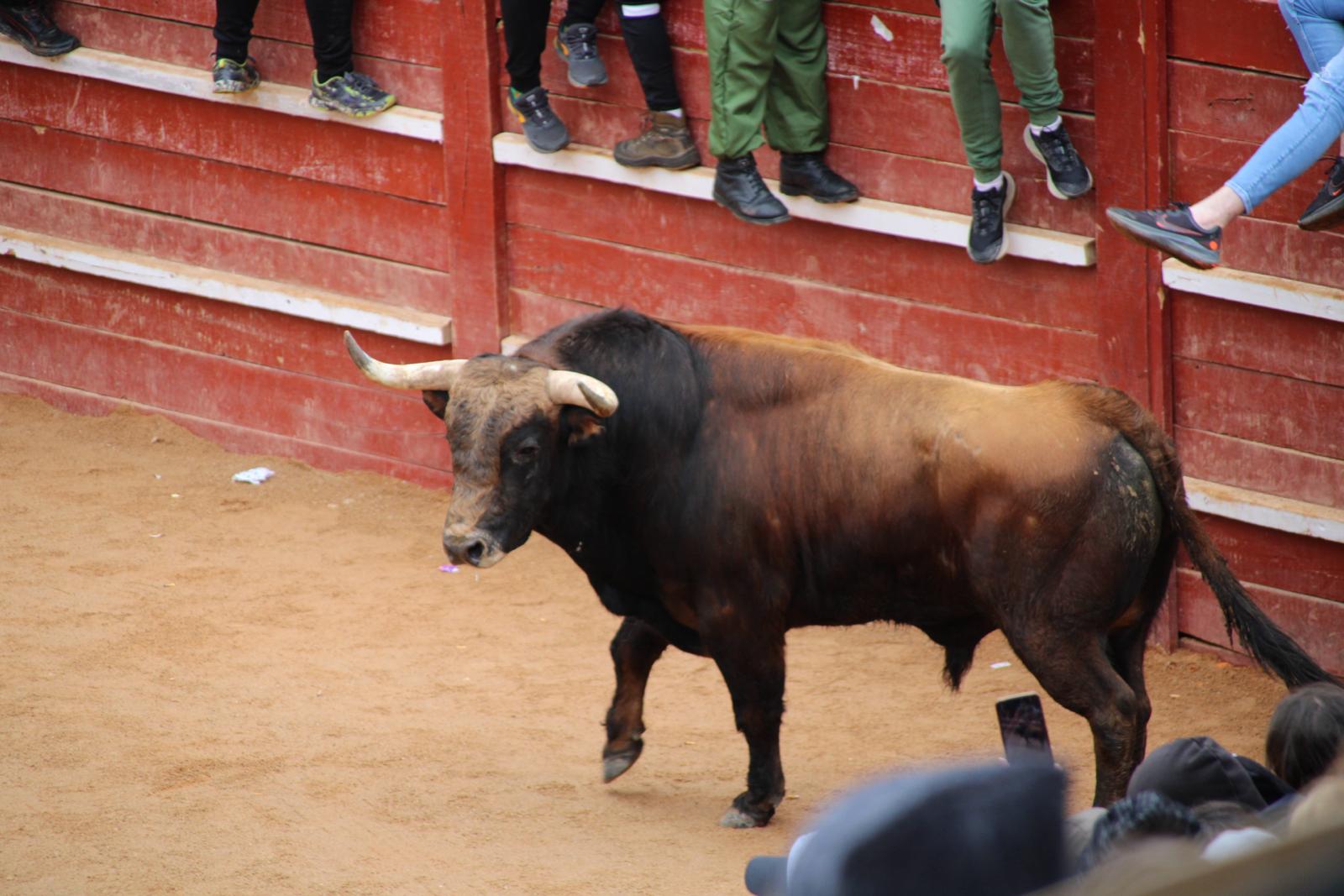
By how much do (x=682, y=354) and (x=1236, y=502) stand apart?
7.81ft

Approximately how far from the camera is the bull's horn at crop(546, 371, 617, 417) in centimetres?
529

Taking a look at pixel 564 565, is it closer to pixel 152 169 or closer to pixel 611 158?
pixel 611 158

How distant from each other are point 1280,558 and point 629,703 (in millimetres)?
2598

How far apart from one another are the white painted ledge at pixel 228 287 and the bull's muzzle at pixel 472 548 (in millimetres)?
3315

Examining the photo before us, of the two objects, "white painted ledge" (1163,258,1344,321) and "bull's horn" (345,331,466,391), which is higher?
"white painted ledge" (1163,258,1344,321)

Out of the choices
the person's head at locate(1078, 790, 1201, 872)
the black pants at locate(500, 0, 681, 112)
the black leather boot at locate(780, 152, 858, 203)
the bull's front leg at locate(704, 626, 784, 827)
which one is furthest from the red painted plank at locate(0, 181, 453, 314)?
the person's head at locate(1078, 790, 1201, 872)

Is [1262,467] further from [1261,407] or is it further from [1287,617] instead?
[1287,617]

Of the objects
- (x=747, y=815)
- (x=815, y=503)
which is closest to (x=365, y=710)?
(x=747, y=815)

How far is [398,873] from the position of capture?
533cm

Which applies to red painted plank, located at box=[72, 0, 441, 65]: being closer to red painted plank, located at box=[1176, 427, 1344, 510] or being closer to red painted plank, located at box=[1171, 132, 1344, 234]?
red painted plank, located at box=[1171, 132, 1344, 234]

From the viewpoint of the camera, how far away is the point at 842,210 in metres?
7.27

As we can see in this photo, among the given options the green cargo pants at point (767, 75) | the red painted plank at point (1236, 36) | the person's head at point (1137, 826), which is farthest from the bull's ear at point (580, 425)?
the person's head at point (1137, 826)

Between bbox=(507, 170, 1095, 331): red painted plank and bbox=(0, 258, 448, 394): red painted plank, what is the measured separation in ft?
3.33

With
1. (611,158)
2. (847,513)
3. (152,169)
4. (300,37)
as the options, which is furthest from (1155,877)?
(152,169)
